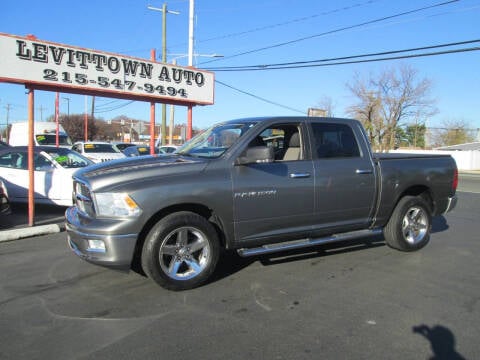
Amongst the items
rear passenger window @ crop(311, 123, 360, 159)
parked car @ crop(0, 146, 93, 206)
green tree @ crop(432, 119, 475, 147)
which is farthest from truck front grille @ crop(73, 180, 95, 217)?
green tree @ crop(432, 119, 475, 147)

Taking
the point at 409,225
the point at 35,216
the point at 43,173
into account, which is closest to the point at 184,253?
the point at 409,225

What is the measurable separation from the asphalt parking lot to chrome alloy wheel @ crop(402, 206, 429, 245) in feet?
1.35

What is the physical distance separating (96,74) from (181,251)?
4965mm

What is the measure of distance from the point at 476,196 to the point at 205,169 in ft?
41.0

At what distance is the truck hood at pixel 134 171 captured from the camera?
4.02 meters

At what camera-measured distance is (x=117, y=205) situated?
3.97m

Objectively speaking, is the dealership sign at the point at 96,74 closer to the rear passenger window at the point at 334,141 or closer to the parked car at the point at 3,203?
the parked car at the point at 3,203

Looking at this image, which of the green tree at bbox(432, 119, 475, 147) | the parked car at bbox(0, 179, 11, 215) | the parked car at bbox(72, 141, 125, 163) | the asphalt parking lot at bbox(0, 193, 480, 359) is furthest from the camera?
the green tree at bbox(432, 119, 475, 147)

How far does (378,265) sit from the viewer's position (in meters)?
5.27

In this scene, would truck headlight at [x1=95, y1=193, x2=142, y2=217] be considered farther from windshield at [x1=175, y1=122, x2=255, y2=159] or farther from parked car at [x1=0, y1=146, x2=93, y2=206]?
parked car at [x1=0, y1=146, x2=93, y2=206]

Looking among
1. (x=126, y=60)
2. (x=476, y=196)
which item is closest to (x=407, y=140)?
(x=476, y=196)

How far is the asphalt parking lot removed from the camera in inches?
123

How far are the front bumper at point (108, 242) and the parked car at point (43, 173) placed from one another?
492 cm

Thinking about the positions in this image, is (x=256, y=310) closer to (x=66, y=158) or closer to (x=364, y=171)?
(x=364, y=171)
